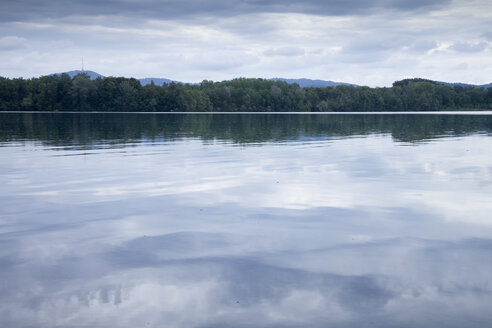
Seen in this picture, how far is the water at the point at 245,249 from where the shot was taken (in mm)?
8320

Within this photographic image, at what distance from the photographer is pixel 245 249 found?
1167 cm

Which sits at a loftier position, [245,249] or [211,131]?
[211,131]

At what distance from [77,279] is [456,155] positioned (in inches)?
1121

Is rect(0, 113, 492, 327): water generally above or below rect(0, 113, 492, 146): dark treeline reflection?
below

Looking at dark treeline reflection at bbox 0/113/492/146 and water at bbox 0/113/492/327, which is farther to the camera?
dark treeline reflection at bbox 0/113/492/146

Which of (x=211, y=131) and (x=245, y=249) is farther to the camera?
(x=211, y=131)

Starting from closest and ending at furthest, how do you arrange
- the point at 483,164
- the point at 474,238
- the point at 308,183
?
the point at 474,238, the point at 308,183, the point at 483,164

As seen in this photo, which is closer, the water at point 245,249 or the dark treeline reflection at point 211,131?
the water at point 245,249

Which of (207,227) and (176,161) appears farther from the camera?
(176,161)

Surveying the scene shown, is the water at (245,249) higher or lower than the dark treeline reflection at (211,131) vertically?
lower

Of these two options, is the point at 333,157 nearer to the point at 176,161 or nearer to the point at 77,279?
the point at 176,161

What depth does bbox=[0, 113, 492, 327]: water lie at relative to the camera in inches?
328

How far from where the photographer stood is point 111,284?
9.45m

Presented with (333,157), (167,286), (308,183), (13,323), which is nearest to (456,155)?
(333,157)
